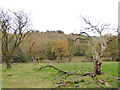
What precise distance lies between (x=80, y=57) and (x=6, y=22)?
20.2 m

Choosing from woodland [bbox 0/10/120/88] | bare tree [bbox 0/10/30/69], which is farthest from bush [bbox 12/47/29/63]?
bare tree [bbox 0/10/30/69]

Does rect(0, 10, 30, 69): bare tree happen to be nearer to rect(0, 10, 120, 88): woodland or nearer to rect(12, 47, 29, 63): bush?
rect(0, 10, 120, 88): woodland

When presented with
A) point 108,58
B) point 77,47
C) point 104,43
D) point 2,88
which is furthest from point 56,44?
point 2,88

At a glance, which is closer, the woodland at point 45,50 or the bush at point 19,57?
the woodland at point 45,50

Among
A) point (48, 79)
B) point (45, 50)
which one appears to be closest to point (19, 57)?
point (45, 50)

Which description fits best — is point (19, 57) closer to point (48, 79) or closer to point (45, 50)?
point (45, 50)

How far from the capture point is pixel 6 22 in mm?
11422

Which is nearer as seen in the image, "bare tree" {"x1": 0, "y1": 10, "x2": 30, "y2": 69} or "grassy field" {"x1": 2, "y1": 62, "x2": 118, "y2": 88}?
"grassy field" {"x1": 2, "y1": 62, "x2": 118, "y2": 88}

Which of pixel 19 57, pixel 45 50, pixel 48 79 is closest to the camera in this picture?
pixel 48 79

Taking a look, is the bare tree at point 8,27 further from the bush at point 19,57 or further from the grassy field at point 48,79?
the bush at point 19,57

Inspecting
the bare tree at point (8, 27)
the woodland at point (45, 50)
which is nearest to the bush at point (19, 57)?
the woodland at point (45, 50)

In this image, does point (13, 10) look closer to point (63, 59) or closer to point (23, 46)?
point (23, 46)

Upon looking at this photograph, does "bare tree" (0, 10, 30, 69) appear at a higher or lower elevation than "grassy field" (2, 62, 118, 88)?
higher

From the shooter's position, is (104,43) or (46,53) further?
(46,53)
